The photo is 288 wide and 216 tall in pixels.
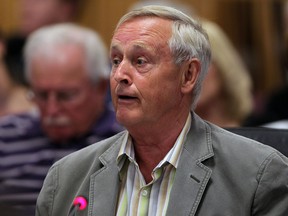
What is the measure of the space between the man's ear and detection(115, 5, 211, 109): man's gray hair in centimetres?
2

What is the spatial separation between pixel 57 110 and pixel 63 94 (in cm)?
8

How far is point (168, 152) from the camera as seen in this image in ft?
7.55

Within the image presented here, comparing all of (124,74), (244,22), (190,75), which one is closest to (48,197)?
(124,74)

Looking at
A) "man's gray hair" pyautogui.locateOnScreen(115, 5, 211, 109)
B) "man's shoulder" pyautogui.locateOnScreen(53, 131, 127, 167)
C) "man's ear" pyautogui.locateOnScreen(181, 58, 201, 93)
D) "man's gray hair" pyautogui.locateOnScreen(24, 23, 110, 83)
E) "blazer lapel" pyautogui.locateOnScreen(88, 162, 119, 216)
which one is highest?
"man's gray hair" pyautogui.locateOnScreen(115, 5, 211, 109)

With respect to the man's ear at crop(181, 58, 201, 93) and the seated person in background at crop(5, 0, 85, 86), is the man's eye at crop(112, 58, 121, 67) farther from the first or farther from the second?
the seated person in background at crop(5, 0, 85, 86)

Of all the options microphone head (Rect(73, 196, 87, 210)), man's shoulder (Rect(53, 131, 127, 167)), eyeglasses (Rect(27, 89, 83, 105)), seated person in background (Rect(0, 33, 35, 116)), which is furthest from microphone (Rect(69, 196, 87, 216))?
seated person in background (Rect(0, 33, 35, 116))

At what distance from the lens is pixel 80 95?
362cm

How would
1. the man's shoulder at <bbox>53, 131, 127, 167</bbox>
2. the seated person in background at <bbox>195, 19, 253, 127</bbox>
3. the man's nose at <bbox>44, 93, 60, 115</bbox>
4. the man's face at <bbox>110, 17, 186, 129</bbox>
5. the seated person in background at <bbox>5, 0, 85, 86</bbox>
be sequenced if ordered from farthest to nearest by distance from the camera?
the seated person in background at <bbox>5, 0, 85, 86</bbox>
the seated person in background at <bbox>195, 19, 253, 127</bbox>
the man's nose at <bbox>44, 93, 60, 115</bbox>
the man's shoulder at <bbox>53, 131, 127, 167</bbox>
the man's face at <bbox>110, 17, 186, 129</bbox>

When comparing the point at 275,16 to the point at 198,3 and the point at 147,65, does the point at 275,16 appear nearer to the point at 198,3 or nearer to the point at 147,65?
the point at 198,3

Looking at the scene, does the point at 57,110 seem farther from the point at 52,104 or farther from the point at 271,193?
the point at 271,193

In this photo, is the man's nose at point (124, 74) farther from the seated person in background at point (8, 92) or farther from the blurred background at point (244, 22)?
the blurred background at point (244, 22)

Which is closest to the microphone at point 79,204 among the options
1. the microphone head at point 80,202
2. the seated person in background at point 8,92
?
the microphone head at point 80,202

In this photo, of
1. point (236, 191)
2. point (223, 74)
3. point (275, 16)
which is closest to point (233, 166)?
point (236, 191)

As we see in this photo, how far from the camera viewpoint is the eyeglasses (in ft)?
11.8
